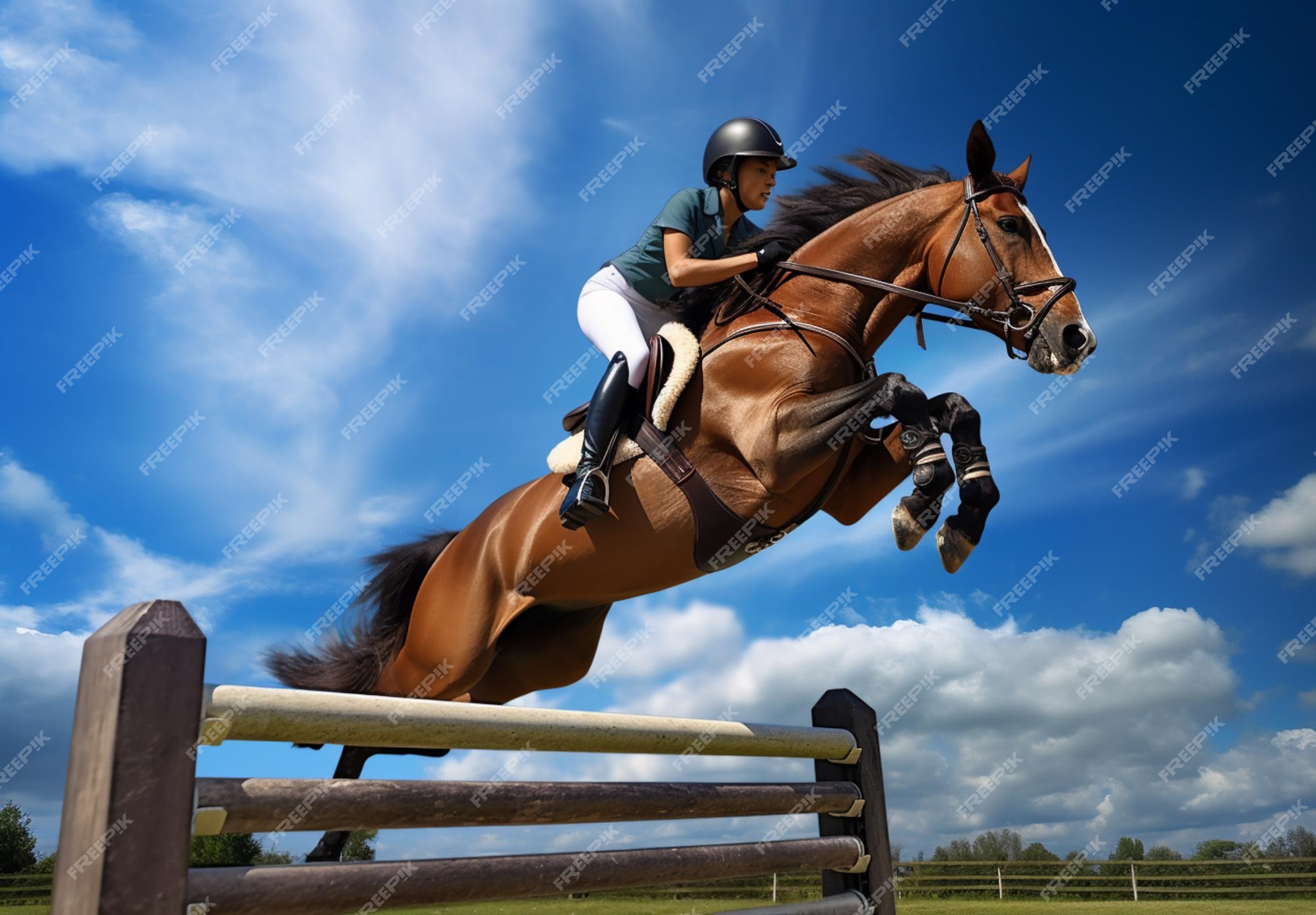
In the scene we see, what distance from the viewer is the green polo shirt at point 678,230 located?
396 centimetres

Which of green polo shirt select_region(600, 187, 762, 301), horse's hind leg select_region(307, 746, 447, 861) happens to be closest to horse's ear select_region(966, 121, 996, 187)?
green polo shirt select_region(600, 187, 762, 301)

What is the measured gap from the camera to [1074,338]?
3404 mm

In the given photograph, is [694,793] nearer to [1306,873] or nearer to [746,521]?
[746,521]

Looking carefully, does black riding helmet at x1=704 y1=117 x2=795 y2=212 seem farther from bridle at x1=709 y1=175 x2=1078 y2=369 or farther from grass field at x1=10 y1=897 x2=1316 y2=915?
grass field at x1=10 y1=897 x2=1316 y2=915

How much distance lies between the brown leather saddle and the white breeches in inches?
3.1

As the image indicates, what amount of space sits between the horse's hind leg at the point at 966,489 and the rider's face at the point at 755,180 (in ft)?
4.64

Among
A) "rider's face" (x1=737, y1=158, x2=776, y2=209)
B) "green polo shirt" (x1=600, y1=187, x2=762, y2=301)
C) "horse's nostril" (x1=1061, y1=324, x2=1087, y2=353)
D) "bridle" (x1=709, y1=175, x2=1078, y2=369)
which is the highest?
"rider's face" (x1=737, y1=158, x2=776, y2=209)

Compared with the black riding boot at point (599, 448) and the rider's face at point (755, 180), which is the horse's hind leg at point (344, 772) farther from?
the rider's face at point (755, 180)

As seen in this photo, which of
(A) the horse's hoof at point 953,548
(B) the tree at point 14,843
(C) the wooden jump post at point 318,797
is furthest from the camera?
(B) the tree at point 14,843

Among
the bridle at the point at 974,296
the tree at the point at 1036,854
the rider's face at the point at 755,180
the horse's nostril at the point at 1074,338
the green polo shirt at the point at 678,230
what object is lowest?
the tree at the point at 1036,854

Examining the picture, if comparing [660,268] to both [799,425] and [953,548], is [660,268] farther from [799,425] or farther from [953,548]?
[953,548]

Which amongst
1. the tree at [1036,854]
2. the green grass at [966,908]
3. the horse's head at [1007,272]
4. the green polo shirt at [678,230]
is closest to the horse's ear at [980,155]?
the horse's head at [1007,272]

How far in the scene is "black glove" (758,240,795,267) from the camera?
12.5ft

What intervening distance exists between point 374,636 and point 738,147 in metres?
3.08
